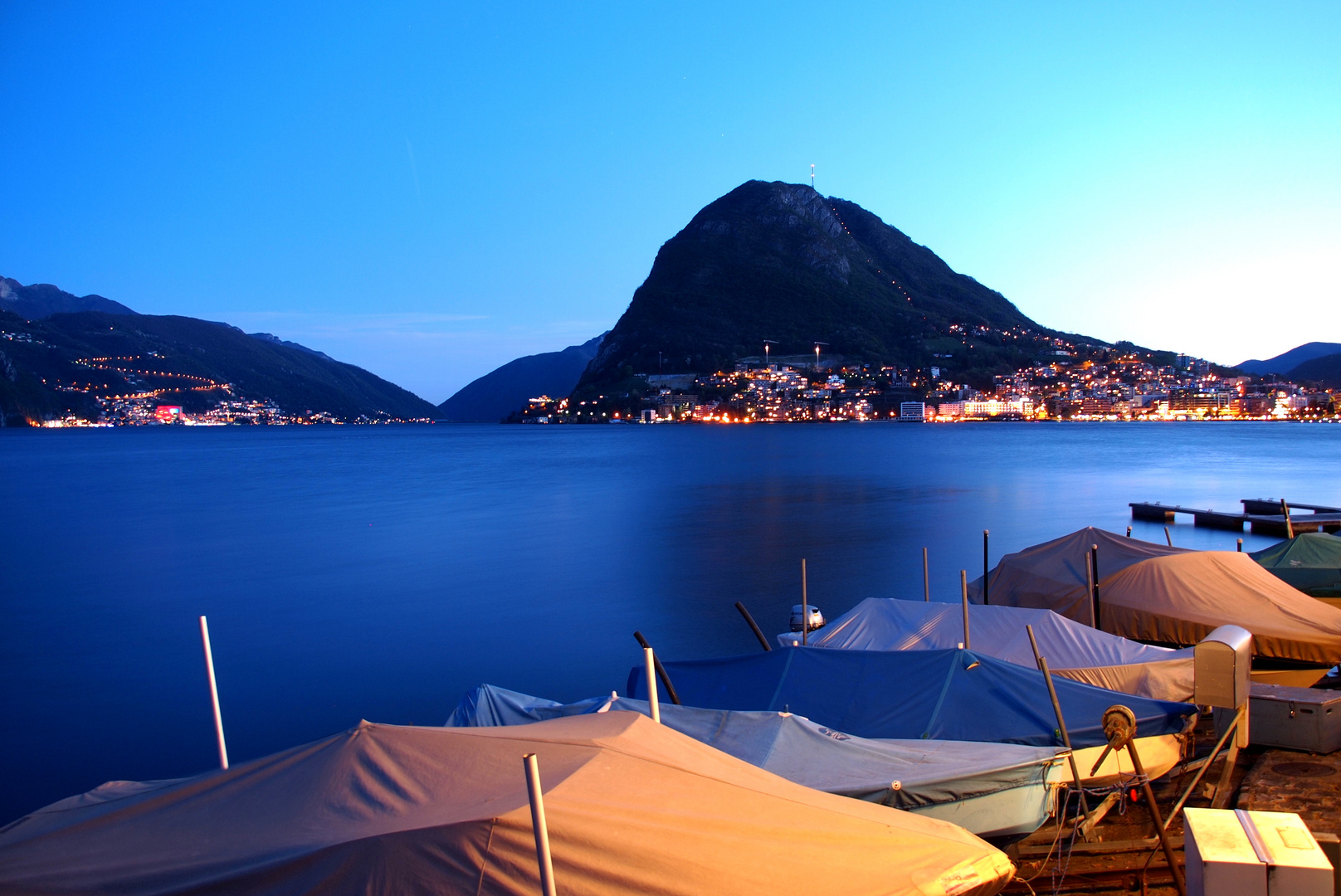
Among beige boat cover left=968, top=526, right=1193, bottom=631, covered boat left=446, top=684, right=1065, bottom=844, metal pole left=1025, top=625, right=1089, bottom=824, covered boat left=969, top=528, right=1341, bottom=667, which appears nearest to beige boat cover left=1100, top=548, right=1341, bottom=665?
covered boat left=969, top=528, right=1341, bottom=667

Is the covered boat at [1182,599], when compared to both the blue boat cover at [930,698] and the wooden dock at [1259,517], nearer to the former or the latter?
the blue boat cover at [930,698]

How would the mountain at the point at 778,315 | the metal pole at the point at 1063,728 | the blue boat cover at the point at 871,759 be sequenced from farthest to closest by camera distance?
the mountain at the point at 778,315, the metal pole at the point at 1063,728, the blue boat cover at the point at 871,759

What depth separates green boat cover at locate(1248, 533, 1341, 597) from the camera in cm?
1477

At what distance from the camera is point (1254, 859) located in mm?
3414

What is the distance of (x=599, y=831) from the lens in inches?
138

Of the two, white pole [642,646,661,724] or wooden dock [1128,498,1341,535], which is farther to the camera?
wooden dock [1128,498,1341,535]

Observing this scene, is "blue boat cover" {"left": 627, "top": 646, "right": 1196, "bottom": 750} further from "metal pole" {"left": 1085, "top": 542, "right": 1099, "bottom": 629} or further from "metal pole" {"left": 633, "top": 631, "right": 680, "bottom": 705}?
"metal pole" {"left": 1085, "top": 542, "right": 1099, "bottom": 629}

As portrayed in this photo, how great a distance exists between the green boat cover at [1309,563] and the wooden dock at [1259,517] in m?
12.2

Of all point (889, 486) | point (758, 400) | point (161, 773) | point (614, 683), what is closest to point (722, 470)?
point (889, 486)

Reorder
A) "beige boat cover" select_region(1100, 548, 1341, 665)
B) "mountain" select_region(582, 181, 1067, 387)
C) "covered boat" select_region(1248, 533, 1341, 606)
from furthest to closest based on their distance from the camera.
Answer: "mountain" select_region(582, 181, 1067, 387) → "covered boat" select_region(1248, 533, 1341, 606) → "beige boat cover" select_region(1100, 548, 1341, 665)

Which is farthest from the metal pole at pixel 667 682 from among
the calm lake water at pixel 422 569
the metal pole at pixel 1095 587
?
the metal pole at pixel 1095 587

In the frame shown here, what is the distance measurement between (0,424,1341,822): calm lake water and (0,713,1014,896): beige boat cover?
8.10 m

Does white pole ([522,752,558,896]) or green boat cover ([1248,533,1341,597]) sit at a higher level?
white pole ([522,752,558,896])

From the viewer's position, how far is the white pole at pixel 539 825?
311 cm
